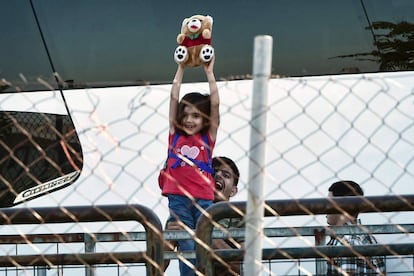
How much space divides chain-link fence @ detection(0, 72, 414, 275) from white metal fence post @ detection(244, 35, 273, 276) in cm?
236

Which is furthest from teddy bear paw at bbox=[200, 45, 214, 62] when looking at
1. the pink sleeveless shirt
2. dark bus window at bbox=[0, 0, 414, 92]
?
dark bus window at bbox=[0, 0, 414, 92]

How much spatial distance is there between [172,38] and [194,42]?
2.82ft

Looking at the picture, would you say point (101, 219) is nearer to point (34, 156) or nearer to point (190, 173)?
point (190, 173)

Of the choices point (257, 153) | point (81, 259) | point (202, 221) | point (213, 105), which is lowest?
point (81, 259)

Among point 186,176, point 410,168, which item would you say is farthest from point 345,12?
point 186,176

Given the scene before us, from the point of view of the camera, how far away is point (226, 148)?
7.02 m

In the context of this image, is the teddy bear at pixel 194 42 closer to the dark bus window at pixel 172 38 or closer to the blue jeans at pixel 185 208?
the dark bus window at pixel 172 38

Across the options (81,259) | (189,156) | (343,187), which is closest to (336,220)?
(343,187)

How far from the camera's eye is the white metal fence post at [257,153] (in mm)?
4152

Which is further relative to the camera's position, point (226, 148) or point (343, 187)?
point (226, 148)

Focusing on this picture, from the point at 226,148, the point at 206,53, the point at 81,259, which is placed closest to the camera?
the point at 81,259

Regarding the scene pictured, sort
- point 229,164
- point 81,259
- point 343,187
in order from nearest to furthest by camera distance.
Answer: point 81,259 → point 343,187 → point 229,164

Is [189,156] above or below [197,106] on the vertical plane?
below

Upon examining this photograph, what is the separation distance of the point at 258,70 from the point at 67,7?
3.49m
